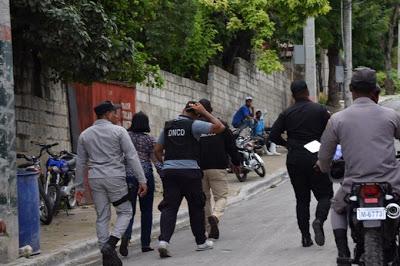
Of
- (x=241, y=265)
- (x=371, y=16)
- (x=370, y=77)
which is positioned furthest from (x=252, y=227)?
(x=371, y=16)

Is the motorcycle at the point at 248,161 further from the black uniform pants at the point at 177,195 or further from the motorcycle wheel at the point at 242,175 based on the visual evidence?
the black uniform pants at the point at 177,195

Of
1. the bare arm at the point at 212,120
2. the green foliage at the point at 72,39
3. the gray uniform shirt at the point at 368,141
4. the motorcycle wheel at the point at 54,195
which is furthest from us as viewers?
the motorcycle wheel at the point at 54,195

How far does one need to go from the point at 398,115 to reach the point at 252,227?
5.26 meters

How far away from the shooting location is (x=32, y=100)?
40.6 feet

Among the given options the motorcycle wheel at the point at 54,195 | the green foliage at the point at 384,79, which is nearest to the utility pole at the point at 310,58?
the motorcycle wheel at the point at 54,195

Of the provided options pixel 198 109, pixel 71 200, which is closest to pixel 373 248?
pixel 198 109

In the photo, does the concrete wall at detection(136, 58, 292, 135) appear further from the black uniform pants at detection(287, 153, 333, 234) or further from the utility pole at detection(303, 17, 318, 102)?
the black uniform pants at detection(287, 153, 333, 234)

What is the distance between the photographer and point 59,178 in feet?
38.5

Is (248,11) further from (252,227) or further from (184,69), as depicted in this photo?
(252,227)

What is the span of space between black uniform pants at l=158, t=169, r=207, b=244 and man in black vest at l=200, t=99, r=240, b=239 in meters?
1.02

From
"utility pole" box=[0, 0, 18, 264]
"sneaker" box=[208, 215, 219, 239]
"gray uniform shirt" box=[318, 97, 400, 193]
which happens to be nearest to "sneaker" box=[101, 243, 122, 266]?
"utility pole" box=[0, 0, 18, 264]

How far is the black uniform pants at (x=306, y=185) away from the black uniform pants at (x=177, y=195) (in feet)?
3.76

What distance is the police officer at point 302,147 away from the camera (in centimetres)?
848

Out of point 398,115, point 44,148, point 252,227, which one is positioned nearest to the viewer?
point 398,115
